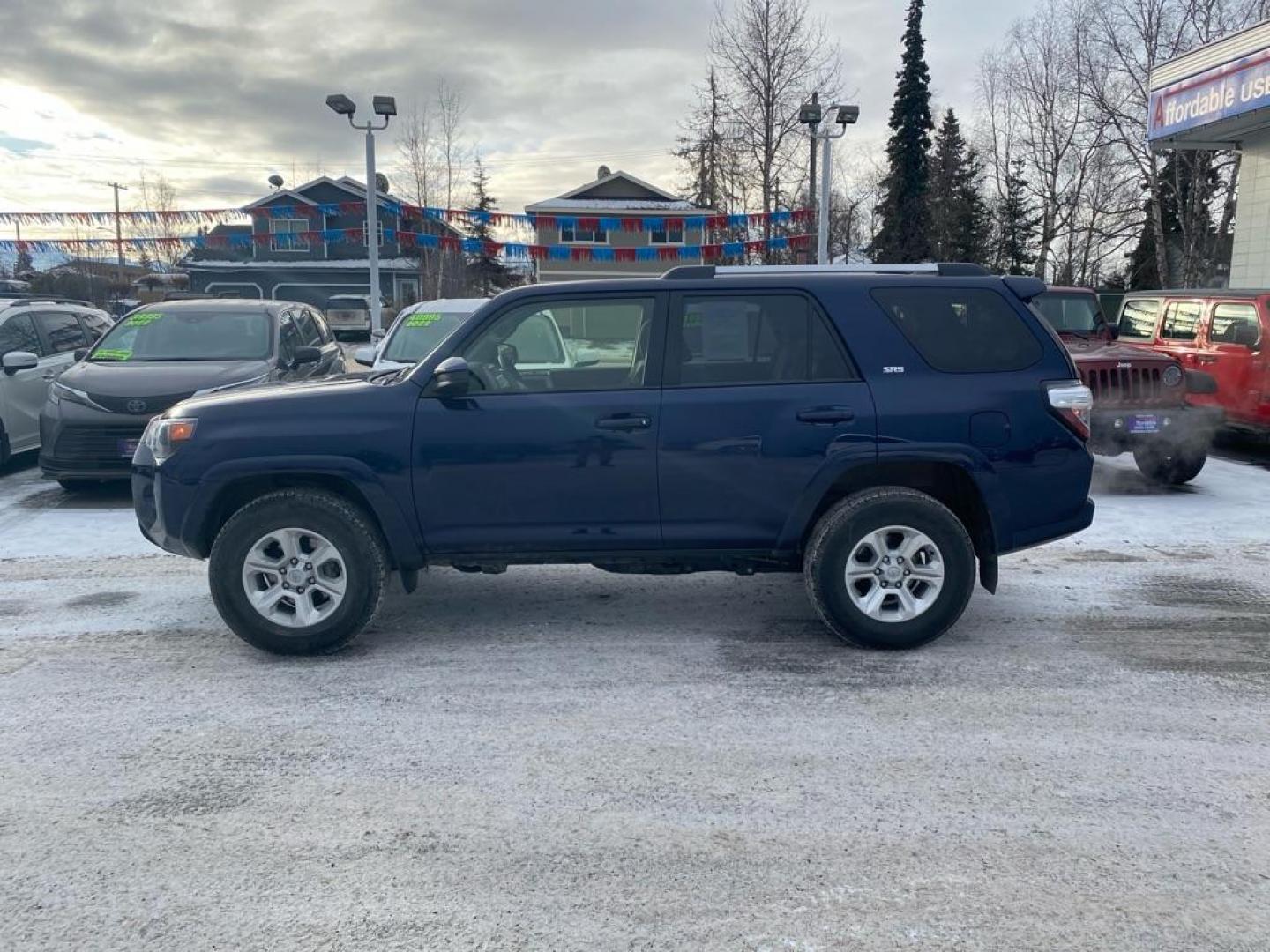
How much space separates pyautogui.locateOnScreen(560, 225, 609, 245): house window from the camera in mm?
41125

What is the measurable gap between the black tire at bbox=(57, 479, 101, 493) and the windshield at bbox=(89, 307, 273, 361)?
1.17m

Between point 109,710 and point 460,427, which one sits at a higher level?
point 460,427

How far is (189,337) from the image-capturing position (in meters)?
9.37

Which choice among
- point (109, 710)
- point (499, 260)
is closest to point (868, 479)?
point (109, 710)

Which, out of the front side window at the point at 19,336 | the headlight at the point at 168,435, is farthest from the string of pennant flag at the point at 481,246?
the headlight at the point at 168,435

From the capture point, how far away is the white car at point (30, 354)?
376 inches

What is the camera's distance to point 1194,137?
59.0 feet

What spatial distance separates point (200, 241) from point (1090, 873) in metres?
35.8

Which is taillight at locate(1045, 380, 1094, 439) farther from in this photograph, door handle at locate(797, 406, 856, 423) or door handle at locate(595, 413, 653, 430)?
door handle at locate(595, 413, 653, 430)

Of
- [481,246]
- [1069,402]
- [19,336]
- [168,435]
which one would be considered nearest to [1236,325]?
[1069,402]

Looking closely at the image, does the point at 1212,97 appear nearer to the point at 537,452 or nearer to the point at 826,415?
the point at 826,415

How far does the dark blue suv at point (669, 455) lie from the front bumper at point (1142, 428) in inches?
173

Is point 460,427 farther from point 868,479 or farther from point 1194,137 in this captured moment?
point 1194,137

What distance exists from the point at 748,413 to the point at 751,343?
39 cm
